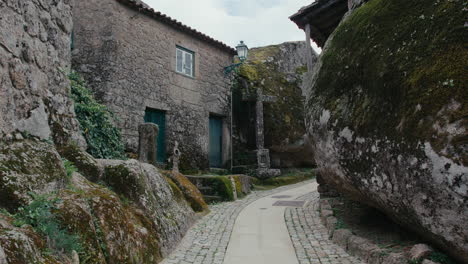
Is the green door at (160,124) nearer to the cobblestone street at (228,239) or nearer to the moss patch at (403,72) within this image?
the cobblestone street at (228,239)

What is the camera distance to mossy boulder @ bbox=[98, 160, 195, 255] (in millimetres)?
4219

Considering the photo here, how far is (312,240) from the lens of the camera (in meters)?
4.72

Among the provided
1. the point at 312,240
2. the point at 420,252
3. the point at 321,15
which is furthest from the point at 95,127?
the point at 420,252

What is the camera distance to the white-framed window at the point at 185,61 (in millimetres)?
11922

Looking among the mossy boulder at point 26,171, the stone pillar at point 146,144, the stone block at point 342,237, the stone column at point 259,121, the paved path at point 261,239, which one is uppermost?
the stone column at point 259,121

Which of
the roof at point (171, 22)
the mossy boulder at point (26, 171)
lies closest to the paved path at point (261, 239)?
the mossy boulder at point (26, 171)

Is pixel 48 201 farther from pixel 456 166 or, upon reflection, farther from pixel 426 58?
pixel 426 58

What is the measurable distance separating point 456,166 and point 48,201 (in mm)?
3076

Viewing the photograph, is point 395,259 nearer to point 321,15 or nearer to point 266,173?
point 321,15

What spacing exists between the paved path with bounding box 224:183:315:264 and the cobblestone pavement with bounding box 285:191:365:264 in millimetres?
109

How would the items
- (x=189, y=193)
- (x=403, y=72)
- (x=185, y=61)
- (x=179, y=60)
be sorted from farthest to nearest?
(x=185, y=61) → (x=179, y=60) → (x=189, y=193) → (x=403, y=72)

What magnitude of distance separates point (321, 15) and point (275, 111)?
598cm

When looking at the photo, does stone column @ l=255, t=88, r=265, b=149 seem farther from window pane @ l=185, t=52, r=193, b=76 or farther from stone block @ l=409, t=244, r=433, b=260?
stone block @ l=409, t=244, r=433, b=260

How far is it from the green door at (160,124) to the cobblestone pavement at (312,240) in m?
5.36
